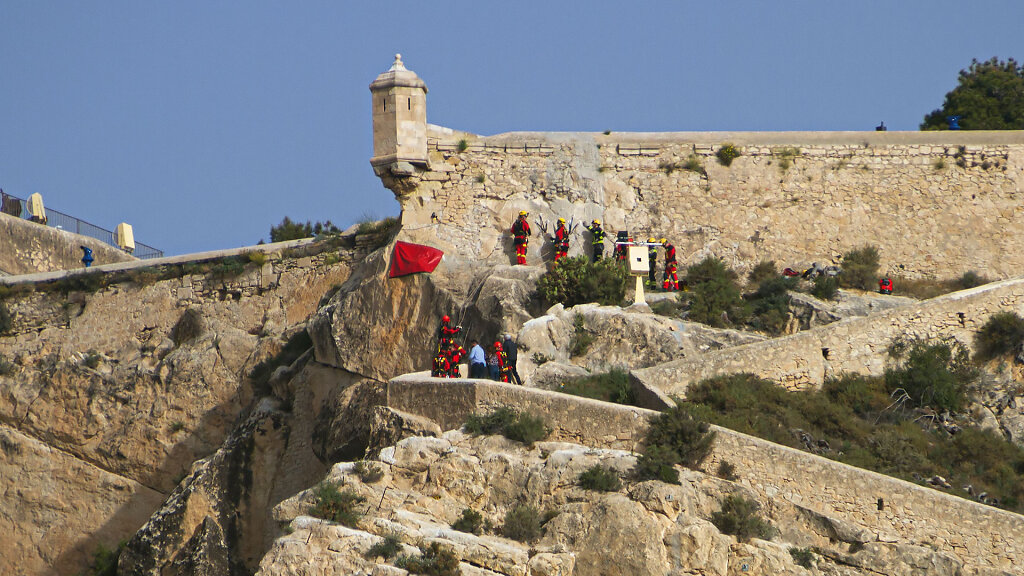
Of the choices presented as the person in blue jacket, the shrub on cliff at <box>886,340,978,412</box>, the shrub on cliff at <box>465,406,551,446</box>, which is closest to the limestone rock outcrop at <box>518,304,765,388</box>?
the shrub on cliff at <box>886,340,978,412</box>

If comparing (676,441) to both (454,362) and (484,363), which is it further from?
(454,362)

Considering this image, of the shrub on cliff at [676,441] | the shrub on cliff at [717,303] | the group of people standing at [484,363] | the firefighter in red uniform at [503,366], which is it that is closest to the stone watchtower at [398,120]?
the shrub on cliff at [717,303]

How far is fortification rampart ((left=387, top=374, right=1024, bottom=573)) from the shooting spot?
23.1 meters

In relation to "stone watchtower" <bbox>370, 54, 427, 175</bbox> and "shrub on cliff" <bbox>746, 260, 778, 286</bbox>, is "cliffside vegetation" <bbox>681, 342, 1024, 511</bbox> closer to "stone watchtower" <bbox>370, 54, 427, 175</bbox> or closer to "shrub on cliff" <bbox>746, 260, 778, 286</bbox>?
"shrub on cliff" <bbox>746, 260, 778, 286</bbox>

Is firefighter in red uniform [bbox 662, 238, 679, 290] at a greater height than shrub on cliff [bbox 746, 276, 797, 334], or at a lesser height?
greater

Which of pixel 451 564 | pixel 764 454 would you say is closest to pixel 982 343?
pixel 764 454

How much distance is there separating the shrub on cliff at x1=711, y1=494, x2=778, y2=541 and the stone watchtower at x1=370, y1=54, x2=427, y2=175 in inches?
451

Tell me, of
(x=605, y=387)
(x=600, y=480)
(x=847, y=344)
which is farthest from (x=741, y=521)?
(x=847, y=344)

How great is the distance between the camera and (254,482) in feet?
99.1

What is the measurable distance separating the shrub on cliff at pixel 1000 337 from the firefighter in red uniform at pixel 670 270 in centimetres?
559

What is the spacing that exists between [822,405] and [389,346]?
7.95 m

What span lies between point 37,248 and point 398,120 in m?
13.1

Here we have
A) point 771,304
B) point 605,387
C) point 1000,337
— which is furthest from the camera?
point 771,304

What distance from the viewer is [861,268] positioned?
3231 cm
